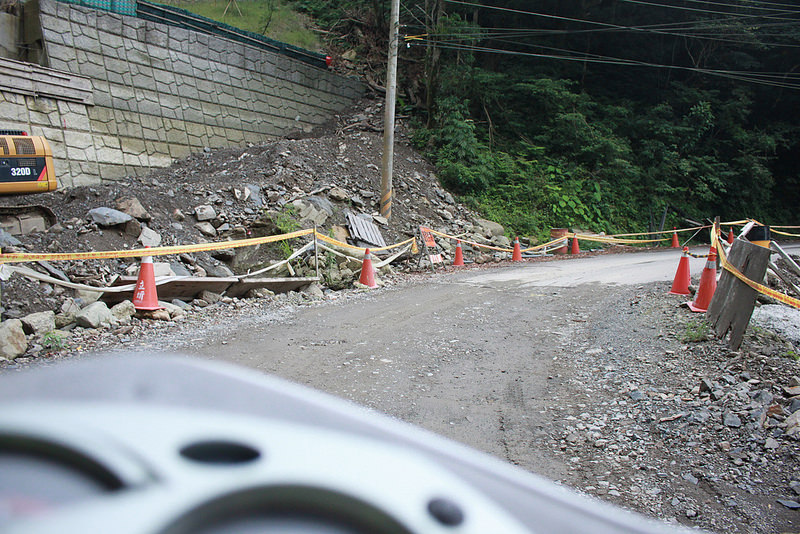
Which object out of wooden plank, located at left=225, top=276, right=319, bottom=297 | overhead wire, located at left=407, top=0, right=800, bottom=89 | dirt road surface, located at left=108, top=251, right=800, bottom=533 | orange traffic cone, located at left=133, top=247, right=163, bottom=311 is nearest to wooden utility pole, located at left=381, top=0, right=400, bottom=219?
wooden plank, located at left=225, top=276, right=319, bottom=297

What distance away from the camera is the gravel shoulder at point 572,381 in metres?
3.34

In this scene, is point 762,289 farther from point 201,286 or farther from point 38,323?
point 38,323

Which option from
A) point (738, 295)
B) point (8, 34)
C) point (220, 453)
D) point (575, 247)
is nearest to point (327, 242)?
point (738, 295)

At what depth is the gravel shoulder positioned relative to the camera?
3344 mm

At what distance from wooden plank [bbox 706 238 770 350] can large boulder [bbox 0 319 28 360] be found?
7.44 m

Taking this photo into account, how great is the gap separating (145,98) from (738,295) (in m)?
→ 15.7

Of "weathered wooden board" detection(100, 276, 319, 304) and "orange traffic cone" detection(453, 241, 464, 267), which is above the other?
"weathered wooden board" detection(100, 276, 319, 304)

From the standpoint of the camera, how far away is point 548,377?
A: 5.13 metres

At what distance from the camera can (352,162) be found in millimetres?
17141

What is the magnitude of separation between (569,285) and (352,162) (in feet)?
30.5

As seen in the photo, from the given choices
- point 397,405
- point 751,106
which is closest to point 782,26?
point 751,106

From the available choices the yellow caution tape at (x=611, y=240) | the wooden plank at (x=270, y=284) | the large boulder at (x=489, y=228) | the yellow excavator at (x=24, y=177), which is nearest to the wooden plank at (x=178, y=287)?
the wooden plank at (x=270, y=284)

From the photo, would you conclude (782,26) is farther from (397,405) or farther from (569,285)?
(397,405)

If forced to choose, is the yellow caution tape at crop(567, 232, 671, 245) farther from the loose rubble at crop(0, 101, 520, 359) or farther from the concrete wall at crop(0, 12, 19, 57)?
the concrete wall at crop(0, 12, 19, 57)
